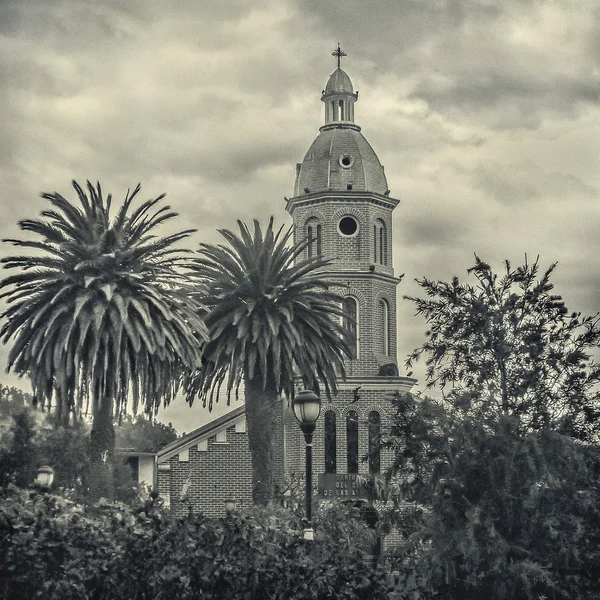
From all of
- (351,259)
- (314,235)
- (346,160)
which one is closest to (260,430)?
(351,259)

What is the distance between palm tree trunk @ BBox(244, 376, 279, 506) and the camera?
48000 mm

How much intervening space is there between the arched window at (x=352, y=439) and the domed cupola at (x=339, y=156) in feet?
36.2

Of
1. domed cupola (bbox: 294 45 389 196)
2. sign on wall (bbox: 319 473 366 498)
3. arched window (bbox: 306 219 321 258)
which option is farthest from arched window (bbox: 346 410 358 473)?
domed cupola (bbox: 294 45 389 196)

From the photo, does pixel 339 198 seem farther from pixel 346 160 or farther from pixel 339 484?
pixel 339 484

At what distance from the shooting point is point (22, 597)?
70.2 feet

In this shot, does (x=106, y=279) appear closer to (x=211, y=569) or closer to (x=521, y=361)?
(x=521, y=361)

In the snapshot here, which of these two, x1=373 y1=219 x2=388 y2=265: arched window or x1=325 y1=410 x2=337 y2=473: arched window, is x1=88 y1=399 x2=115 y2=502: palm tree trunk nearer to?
x1=325 y1=410 x2=337 y2=473: arched window

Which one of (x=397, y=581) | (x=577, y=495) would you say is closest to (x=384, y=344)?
(x=577, y=495)

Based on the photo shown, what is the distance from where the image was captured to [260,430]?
158ft

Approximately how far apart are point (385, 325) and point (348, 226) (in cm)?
517

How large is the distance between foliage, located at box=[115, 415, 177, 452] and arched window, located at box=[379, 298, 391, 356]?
2258 inches

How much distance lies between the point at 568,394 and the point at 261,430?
13045 mm

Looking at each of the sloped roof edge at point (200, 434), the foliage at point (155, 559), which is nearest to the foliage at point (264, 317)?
the sloped roof edge at point (200, 434)

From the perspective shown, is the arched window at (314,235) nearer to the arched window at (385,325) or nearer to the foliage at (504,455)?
the arched window at (385,325)
